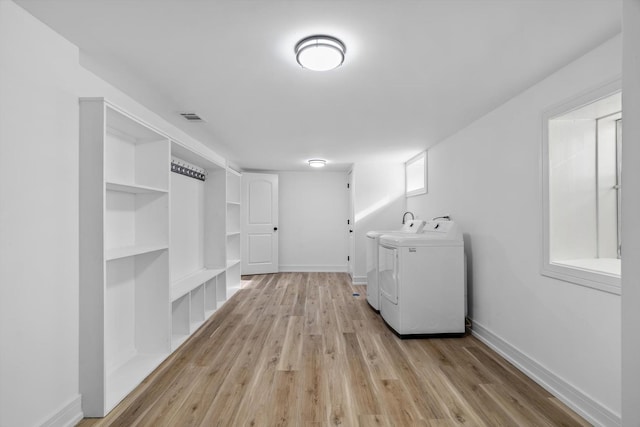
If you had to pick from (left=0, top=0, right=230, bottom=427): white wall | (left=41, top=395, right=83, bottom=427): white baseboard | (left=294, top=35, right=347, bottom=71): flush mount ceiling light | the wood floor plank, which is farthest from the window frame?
(left=41, top=395, right=83, bottom=427): white baseboard

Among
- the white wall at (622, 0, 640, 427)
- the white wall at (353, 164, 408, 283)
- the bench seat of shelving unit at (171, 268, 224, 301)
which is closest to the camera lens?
the white wall at (622, 0, 640, 427)

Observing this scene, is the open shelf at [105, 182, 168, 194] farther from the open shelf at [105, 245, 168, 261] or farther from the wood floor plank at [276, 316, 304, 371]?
the wood floor plank at [276, 316, 304, 371]

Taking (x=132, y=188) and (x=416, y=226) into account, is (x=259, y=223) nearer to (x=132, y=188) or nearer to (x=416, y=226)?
(x=416, y=226)

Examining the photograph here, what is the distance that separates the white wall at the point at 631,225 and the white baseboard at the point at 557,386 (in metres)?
1.68

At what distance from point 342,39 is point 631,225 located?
155 centimetres

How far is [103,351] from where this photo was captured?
1779mm

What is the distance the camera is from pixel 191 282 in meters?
3.17

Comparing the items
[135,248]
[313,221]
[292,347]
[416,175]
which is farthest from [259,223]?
[135,248]

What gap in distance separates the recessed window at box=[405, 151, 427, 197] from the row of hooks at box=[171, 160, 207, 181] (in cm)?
309

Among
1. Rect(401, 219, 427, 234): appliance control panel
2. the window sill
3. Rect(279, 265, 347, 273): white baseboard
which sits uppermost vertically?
Rect(401, 219, 427, 234): appliance control panel


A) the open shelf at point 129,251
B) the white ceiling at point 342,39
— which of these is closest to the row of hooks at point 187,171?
the white ceiling at point 342,39

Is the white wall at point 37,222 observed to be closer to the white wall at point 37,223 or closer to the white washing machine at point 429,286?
the white wall at point 37,223

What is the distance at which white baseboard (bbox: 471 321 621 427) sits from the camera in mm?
1703

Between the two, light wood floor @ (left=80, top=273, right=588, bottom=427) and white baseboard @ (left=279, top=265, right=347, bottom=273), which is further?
white baseboard @ (left=279, top=265, right=347, bottom=273)
